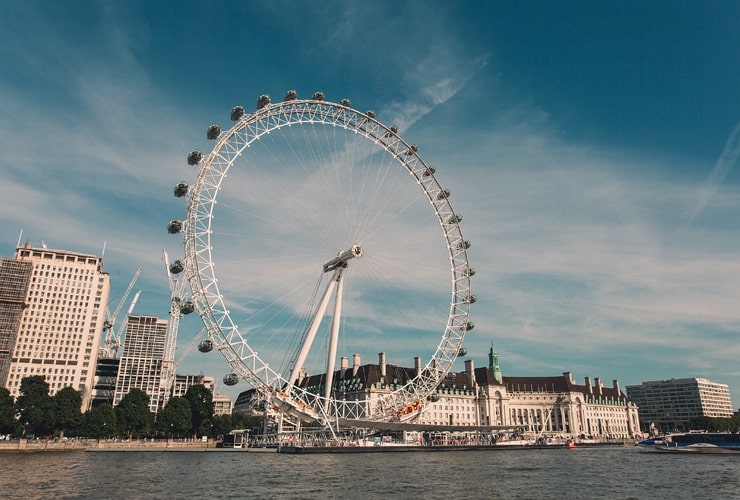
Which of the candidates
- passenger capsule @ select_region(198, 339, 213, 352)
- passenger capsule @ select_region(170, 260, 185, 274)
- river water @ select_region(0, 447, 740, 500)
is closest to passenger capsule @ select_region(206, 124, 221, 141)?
passenger capsule @ select_region(170, 260, 185, 274)

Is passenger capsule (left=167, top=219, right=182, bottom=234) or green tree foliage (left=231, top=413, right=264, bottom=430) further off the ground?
passenger capsule (left=167, top=219, right=182, bottom=234)

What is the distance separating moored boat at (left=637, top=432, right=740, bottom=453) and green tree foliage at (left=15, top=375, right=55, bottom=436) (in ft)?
377

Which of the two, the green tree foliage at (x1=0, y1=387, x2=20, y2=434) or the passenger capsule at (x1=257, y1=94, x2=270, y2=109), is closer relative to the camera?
the passenger capsule at (x1=257, y1=94, x2=270, y2=109)

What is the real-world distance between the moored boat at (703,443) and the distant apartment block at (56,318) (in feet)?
494

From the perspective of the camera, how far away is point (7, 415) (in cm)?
9688

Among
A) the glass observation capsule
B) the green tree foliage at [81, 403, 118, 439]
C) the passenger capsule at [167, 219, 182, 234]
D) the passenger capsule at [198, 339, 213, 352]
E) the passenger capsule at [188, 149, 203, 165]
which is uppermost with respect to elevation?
the passenger capsule at [188, 149, 203, 165]

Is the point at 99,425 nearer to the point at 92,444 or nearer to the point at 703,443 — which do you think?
the point at 92,444

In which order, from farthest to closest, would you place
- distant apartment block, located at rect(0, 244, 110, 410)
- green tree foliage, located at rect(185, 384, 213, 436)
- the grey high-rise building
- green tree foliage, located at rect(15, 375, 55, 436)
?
1. distant apartment block, located at rect(0, 244, 110, 410)
2. the grey high-rise building
3. green tree foliage, located at rect(185, 384, 213, 436)
4. green tree foliage, located at rect(15, 375, 55, 436)

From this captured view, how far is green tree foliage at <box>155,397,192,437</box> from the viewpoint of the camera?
11450 centimetres

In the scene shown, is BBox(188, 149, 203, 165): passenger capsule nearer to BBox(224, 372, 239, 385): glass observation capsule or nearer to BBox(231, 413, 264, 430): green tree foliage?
BBox(224, 372, 239, 385): glass observation capsule

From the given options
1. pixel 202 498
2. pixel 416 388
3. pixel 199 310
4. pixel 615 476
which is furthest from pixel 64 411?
pixel 615 476

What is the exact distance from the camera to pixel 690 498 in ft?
129

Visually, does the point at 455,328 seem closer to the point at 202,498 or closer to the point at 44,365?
the point at 202,498

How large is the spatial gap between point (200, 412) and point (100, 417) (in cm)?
2104
